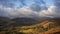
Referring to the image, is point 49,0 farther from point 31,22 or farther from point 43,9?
point 31,22

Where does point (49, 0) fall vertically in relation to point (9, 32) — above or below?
above

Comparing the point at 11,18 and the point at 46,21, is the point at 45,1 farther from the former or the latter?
the point at 11,18

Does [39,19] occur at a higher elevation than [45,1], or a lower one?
lower

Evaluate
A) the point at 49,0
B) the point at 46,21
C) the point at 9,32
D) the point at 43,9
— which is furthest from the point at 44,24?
Answer: the point at 9,32

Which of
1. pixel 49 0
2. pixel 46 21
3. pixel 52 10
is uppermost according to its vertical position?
pixel 49 0

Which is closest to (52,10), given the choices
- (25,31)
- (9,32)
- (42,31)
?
(42,31)

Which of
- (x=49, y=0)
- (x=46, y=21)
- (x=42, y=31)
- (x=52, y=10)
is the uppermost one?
(x=49, y=0)

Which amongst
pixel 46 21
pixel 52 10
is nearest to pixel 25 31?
pixel 46 21

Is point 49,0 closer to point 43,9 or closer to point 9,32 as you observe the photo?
point 43,9
